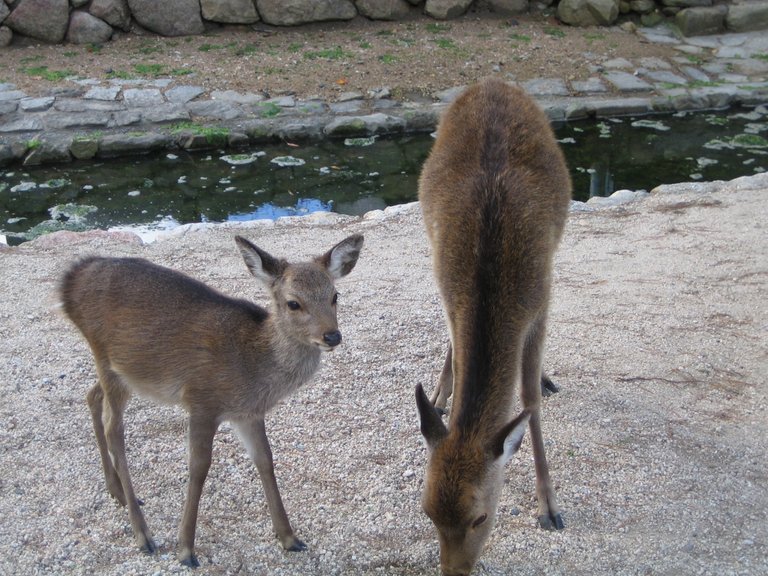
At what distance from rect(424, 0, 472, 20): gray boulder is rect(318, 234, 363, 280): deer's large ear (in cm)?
982

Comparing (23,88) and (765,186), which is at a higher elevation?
(23,88)

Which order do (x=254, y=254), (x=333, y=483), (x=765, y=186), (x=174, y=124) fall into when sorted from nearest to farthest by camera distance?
(x=254, y=254)
(x=333, y=483)
(x=765, y=186)
(x=174, y=124)

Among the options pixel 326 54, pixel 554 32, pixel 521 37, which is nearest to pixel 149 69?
pixel 326 54

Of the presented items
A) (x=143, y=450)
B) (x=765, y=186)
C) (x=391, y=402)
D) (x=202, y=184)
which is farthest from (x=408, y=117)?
(x=143, y=450)

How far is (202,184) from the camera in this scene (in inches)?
346

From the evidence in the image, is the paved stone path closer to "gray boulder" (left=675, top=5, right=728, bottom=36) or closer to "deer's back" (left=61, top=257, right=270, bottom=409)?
"gray boulder" (left=675, top=5, right=728, bottom=36)

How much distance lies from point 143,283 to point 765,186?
20.0 ft

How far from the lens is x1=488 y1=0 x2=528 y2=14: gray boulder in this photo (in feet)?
42.8

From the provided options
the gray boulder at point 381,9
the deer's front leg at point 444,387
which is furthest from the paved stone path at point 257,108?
the deer's front leg at point 444,387

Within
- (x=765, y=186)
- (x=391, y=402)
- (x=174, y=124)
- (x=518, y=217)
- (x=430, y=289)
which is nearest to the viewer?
(x=518, y=217)

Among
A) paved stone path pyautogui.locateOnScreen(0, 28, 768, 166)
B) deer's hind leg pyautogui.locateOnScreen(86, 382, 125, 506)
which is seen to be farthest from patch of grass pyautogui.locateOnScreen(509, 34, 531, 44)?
deer's hind leg pyautogui.locateOnScreen(86, 382, 125, 506)

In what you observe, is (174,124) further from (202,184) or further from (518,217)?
(518,217)

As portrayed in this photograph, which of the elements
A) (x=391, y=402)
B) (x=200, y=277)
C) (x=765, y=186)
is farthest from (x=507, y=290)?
(x=765, y=186)

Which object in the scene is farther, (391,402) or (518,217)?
(391,402)
